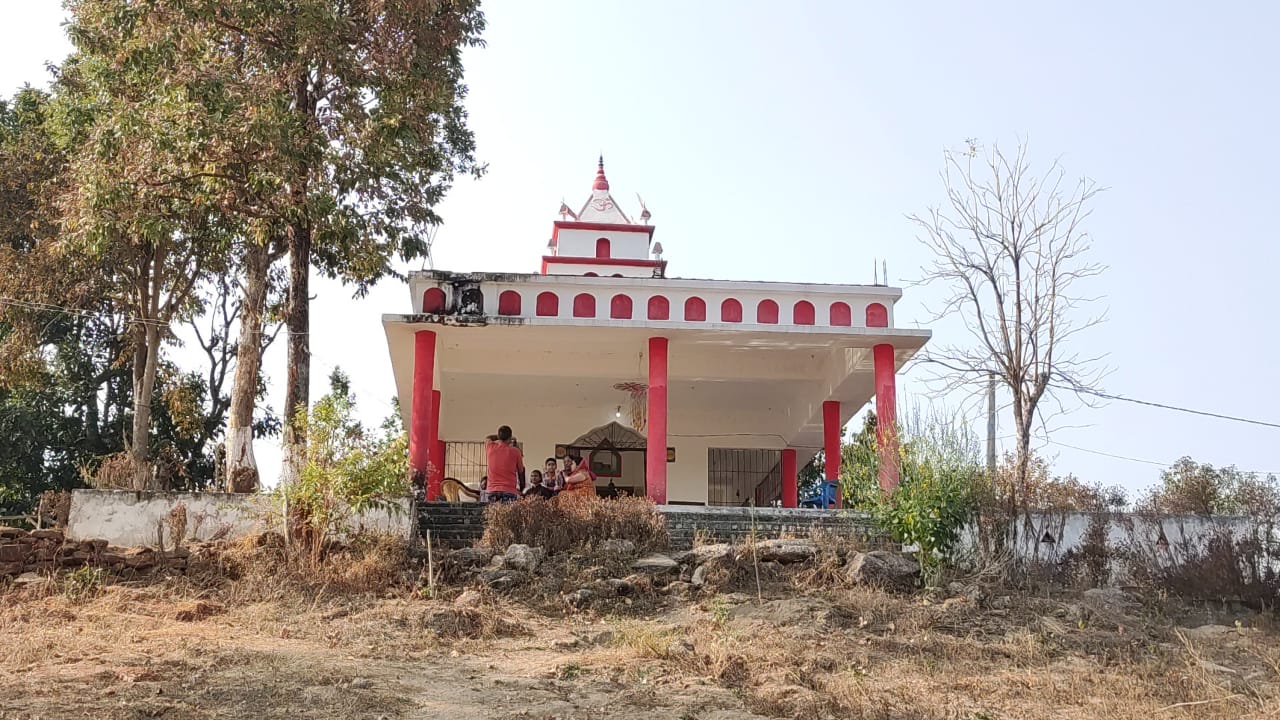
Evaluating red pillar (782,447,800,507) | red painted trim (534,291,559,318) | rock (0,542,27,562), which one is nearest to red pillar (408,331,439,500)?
red painted trim (534,291,559,318)

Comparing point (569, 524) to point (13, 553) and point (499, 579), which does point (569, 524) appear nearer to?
point (499, 579)

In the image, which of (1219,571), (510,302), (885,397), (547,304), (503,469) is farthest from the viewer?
(547,304)

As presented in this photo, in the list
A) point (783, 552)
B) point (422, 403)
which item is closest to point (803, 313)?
point (783, 552)

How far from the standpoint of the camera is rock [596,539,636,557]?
1299 cm

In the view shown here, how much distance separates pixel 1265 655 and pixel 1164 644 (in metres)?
0.83

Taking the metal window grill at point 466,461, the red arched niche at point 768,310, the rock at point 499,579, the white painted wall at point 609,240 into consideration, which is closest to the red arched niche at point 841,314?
the red arched niche at point 768,310

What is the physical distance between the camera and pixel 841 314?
681 inches

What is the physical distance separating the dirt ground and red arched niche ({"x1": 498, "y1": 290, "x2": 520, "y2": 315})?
615 centimetres

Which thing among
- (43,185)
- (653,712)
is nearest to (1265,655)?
(653,712)

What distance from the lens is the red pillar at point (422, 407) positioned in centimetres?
1570

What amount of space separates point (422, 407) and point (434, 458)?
400 cm

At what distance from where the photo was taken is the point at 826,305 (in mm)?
17281

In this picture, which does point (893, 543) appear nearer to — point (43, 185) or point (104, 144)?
point (104, 144)

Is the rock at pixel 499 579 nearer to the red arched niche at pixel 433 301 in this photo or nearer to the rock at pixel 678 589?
the rock at pixel 678 589
